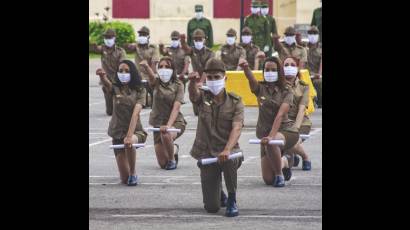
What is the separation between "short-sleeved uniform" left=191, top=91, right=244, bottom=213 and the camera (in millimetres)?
12789

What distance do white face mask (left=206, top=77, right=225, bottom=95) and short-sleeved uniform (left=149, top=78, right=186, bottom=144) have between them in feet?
15.2

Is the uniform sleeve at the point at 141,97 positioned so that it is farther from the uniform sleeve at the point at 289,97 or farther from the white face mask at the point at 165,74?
the uniform sleeve at the point at 289,97

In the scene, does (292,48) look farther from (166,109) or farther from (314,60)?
(166,109)

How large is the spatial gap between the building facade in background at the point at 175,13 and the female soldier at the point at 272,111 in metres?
46.5

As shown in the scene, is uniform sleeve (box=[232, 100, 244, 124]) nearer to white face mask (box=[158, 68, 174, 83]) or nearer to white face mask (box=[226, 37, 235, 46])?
white face mask (box=[158, 68, 174, 83])

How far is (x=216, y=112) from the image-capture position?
42.2ft

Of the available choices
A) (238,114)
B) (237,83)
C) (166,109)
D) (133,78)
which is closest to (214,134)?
(238,114)

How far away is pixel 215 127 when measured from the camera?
1289 centimetres

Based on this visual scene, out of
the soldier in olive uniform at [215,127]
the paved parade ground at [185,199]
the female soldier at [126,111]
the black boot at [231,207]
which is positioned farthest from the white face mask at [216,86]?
the female soldier at [126,111]

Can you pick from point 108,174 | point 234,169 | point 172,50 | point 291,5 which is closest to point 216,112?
point 234,169

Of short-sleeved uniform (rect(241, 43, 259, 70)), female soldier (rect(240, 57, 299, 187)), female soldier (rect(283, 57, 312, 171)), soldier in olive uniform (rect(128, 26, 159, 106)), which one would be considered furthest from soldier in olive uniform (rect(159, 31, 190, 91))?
female soldier (rect(240, 57, 299, 187))

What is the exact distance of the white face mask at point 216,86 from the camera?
12.8m
